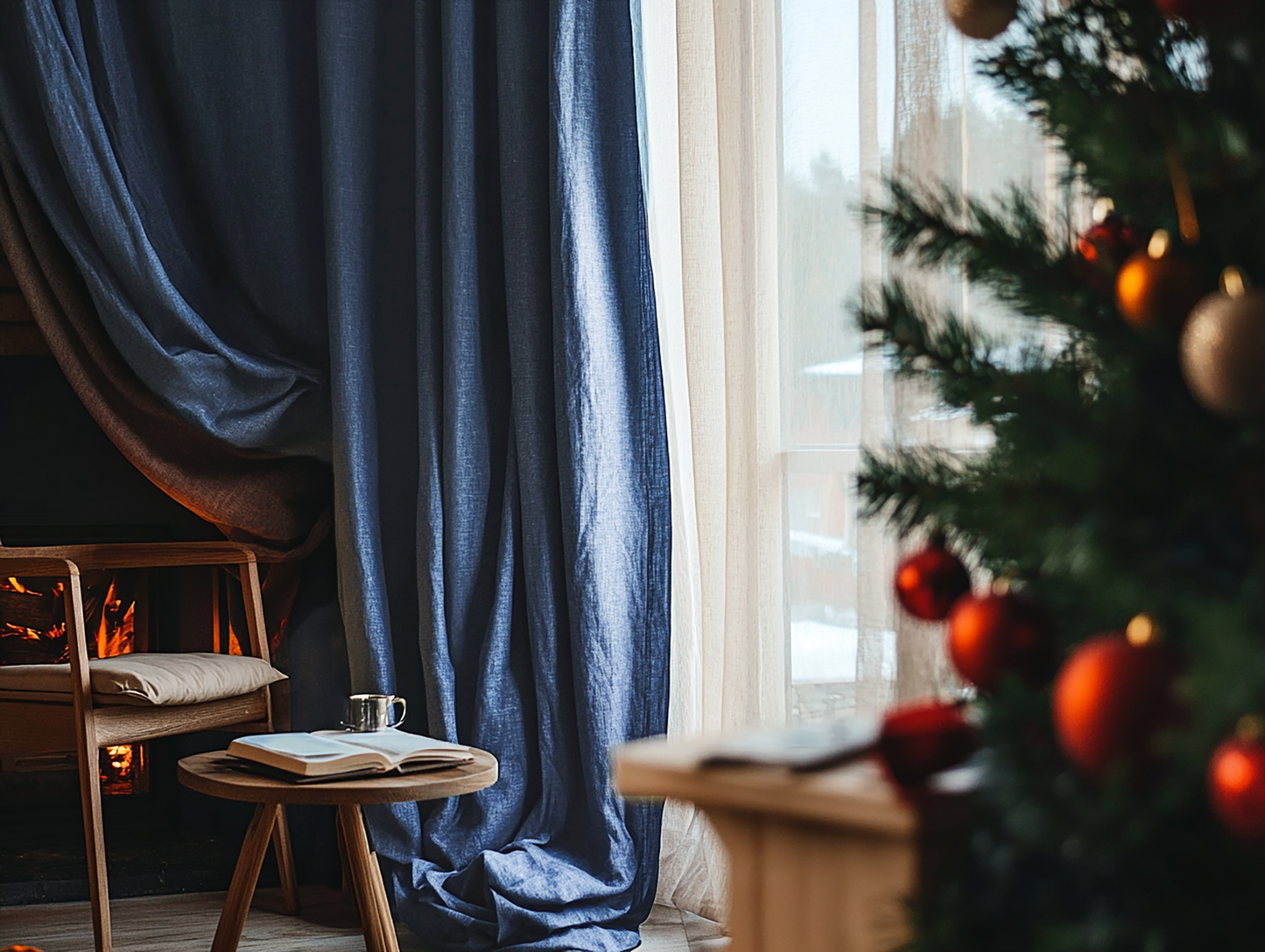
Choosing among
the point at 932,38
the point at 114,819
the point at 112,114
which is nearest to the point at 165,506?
the point at 114,819

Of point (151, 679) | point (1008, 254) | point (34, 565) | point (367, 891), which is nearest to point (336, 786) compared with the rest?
point (367, 891)

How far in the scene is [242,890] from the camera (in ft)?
5.95

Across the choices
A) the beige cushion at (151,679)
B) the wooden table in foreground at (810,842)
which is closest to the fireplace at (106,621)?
the beige cushion at (151,679)

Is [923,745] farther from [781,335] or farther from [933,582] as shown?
[781,335]

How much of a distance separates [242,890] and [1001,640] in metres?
1.53

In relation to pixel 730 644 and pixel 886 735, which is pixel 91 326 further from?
pixel 886 735

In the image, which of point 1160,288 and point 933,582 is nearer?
point 1160,288

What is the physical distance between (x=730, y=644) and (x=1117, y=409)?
1.67 m

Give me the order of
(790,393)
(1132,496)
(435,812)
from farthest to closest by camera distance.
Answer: (435,812) → (790,393) → (1132,496)

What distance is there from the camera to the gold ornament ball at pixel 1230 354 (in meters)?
0.52

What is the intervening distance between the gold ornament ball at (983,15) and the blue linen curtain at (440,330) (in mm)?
1583

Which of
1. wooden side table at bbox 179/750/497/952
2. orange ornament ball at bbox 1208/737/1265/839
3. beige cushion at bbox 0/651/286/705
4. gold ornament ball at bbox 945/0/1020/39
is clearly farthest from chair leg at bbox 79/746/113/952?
orange ornament ball at bbox 1208/737/1265/839

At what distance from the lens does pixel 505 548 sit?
241 cm

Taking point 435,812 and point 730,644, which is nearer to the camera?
point 730,644
